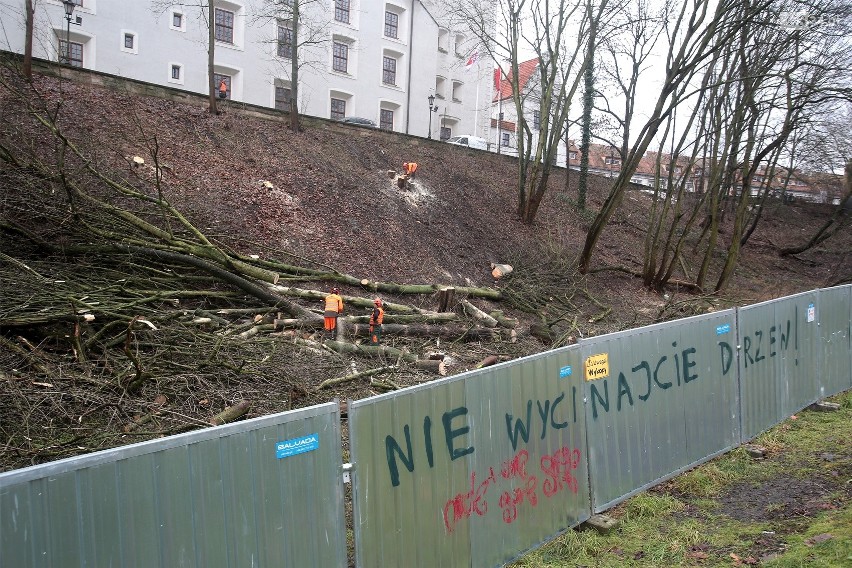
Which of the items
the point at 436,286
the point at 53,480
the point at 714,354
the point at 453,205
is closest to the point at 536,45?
the point at 453,205

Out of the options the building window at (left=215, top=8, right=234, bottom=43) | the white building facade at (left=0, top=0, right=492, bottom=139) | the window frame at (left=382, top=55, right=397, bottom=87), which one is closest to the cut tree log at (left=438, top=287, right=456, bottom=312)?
the white building facade at (left=0, top=0, right=492, bottom=139)

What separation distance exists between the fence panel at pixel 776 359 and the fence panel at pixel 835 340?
0.25m

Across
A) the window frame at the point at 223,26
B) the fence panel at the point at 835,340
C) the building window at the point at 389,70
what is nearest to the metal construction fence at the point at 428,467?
the fence panel at the point at 835,340

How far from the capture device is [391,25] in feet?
148

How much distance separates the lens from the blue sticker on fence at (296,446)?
396cm

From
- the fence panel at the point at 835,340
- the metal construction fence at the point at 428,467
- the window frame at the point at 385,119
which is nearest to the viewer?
the metal construction fence at the point at 428,467

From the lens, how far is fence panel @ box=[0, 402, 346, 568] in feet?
9.80

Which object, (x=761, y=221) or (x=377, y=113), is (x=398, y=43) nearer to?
(x=377, y=113)

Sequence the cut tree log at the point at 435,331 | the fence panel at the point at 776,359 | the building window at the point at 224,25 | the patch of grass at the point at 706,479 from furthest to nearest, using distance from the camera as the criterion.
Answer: the building window at the point at 224,25 < the cut tree log at the point at 435,331 < the fence panel at the point at 776,359 < the patch of grass at the point at 706,479

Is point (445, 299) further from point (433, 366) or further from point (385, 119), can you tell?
point (385, 119)

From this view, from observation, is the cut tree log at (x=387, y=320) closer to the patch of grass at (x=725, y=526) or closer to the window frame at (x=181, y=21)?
the patch of grass at (x=725, y=526)

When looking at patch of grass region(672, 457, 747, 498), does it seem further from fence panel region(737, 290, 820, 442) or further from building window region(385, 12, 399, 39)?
building window region(385, 12, 399, 39)

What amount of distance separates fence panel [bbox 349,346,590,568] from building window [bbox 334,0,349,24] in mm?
40036

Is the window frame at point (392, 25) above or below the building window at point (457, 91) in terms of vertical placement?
above
